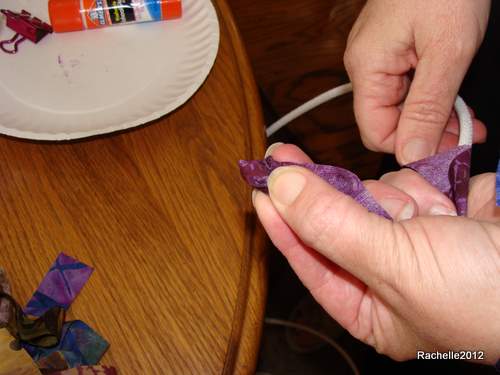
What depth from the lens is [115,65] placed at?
660 millimetres

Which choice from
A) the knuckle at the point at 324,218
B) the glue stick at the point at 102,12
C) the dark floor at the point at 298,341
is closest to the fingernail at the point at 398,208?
the knuckle at the point at 324,218

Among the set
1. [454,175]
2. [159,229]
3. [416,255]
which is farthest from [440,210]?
[159,229]

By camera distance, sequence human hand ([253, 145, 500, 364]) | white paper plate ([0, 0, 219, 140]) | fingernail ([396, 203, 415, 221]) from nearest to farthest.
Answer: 1. human hand ([253, 145, 500, 364])
2. fingernail ([396, 203, 415, 221])
3. white paper plate ([0, 0, 219, 140])

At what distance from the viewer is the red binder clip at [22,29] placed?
2.17 feet

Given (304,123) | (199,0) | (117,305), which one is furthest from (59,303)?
(304,123)

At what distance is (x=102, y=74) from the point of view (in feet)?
2.14

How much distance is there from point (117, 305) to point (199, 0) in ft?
1.32

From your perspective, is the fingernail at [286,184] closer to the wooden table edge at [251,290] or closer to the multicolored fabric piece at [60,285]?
the wooden table edge at [251,290]

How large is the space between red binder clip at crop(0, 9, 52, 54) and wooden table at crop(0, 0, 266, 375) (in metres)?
0.14

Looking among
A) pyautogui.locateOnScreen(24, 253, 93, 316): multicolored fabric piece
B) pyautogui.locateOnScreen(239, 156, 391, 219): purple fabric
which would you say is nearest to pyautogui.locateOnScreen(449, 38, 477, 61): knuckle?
pyautogui.locateOnScreen(239, 156, 391, 219): purple fabric

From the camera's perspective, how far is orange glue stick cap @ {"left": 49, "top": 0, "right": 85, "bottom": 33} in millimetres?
679

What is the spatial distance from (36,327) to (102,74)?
31cm

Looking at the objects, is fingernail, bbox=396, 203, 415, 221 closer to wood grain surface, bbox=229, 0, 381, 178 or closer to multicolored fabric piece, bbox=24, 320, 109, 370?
multicolored fabric piece, bbox=24, 320, 109, 370

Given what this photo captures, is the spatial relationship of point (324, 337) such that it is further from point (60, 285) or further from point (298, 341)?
point (60, 285)
